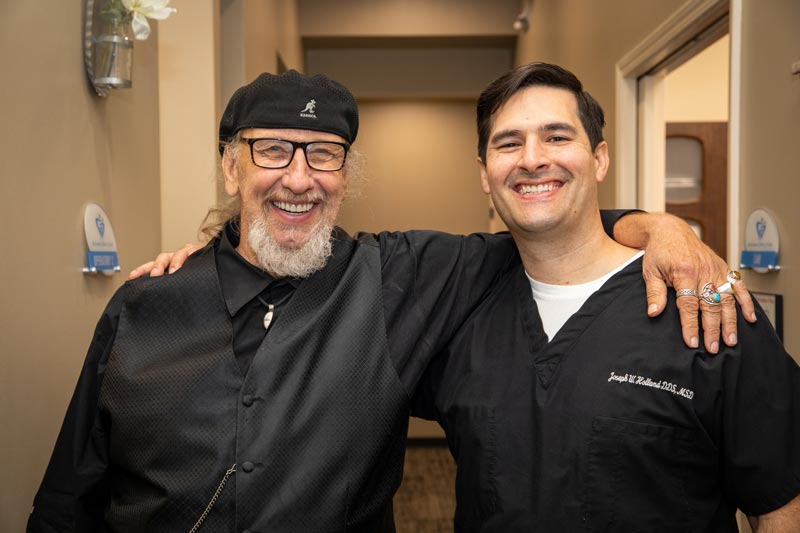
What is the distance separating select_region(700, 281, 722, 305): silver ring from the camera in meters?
1.24

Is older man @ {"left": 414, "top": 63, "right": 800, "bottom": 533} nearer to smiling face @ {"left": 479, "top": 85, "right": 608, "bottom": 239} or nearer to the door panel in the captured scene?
smiling face @ {"left": 479, "top": 85, "right": 608, "bottom": 239}

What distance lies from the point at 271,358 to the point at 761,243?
135cm

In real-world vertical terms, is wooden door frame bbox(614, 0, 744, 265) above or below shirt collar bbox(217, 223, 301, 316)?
above

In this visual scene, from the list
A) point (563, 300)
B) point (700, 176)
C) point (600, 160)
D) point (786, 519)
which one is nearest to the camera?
point (786, 519)

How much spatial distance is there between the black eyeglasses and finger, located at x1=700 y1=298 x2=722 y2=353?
2.51 ft

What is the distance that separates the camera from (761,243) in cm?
195

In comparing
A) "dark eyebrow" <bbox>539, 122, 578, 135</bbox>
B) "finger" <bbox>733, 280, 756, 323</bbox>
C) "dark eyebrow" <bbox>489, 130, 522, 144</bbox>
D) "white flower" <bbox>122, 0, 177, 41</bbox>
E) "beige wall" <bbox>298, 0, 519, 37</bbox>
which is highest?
"beige wall" <bbox>298, 0, 519, 37</bbox>

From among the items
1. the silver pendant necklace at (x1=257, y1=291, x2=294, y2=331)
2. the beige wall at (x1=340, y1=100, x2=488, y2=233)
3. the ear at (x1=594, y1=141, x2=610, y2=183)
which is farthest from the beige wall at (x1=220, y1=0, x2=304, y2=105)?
the ear at (x1=594, y1=141, x2=610, y2=183)

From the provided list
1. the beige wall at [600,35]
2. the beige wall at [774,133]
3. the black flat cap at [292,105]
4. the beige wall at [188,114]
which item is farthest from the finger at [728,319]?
the beige wall at [188,114]

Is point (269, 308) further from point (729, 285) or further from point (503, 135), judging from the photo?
point (729, 285)

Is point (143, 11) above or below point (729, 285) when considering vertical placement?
above

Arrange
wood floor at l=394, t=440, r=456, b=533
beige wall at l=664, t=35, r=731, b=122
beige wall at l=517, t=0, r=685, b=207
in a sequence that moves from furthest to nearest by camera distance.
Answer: beige wall at l=664, t=35, r=731, b=122, wood floor at l=394, t=440, r=456, b=533, beige wall at l=517, t=0, r=685, b=207

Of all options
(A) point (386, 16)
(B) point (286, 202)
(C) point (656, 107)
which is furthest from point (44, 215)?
(A) point (386, 16)

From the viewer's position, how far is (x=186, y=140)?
3348 mm
